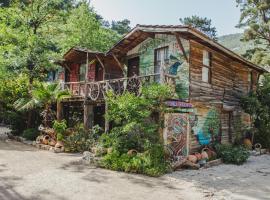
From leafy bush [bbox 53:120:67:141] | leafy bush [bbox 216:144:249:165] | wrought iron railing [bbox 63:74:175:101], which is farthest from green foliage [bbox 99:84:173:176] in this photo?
leafy bush [bbox 53:120:67:141]

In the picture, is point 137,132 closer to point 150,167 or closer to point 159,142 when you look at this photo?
point 159,142

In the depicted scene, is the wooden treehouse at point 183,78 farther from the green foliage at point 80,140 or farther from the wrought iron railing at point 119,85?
the green foliage at point 80,140

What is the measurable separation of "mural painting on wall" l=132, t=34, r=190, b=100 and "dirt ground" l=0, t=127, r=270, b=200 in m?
4.21

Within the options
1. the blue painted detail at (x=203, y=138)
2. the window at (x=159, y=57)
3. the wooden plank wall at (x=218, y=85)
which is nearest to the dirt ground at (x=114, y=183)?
the blue painted detail at (x=203, y=138)

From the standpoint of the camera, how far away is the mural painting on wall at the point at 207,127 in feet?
49.5

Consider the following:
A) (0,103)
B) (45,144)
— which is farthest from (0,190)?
(0,103)

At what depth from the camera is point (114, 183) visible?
31.6 feet

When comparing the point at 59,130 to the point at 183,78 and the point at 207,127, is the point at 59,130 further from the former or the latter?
the point at 207,127

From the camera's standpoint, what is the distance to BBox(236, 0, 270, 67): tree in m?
28.8

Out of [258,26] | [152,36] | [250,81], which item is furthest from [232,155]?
[258,26]

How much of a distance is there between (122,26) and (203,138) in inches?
1657

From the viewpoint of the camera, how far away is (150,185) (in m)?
9.58

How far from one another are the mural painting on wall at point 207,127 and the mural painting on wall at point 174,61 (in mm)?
1817

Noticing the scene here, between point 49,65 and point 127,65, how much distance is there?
709cm
